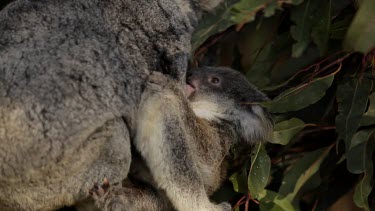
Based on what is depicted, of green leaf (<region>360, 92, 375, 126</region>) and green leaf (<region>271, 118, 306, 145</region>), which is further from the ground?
green leaf (<region>360, 92, 375, 126</region>)

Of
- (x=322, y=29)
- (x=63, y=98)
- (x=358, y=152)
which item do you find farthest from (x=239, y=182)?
(x=63, y=98)

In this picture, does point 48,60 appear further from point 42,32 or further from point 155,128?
point 155,128

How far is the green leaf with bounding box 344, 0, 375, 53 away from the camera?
4070 millimetres

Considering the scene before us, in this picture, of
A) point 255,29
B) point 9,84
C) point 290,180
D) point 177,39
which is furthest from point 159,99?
point 255,29

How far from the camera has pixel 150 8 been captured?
4.71 meters

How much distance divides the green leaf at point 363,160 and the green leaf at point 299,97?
36cm

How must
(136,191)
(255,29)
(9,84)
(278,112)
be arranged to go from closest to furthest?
1. (9,84)
2. (136,191)
3. (278,112)
4. (255,29)

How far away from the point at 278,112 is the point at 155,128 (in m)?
0.92

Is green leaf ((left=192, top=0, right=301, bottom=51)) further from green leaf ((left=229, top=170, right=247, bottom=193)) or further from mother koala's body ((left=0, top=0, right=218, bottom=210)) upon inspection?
green leaf ((left=229, top=170, right=247, bottom=193))

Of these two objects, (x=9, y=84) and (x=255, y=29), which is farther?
(x=255, y=29)

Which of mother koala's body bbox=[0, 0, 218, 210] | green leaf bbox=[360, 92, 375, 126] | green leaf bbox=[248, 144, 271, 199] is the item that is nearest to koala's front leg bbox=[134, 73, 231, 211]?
mother koala's body bbox=[0, 0, 218, 210]

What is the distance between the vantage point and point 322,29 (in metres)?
4.82

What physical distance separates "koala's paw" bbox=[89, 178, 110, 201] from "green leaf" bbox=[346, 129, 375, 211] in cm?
151

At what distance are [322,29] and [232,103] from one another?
31.0 inches
